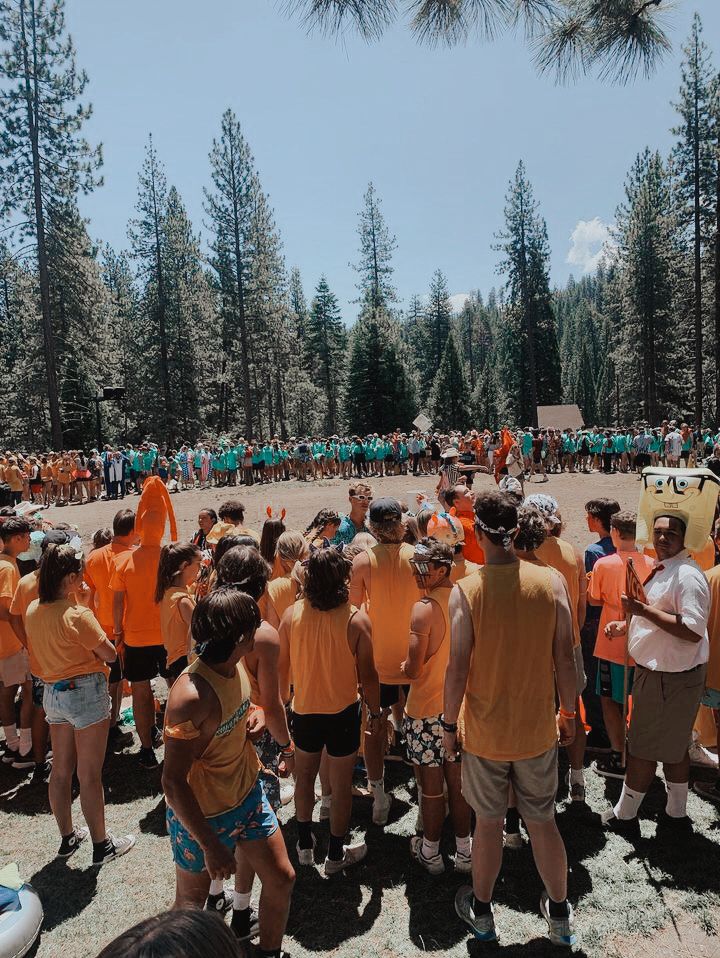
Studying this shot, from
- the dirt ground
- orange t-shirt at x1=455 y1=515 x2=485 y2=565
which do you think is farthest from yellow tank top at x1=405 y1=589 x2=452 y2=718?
the dirt ground

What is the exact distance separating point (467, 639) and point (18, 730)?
4028mm

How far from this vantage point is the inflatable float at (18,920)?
2686 millimetres

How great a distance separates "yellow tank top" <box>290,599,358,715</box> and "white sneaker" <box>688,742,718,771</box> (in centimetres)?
266

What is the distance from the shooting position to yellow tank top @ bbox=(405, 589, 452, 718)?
3223 mm

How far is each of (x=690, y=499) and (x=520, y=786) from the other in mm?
1736

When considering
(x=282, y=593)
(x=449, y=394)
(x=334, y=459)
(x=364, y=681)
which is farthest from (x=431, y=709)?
(x=449, y=394)

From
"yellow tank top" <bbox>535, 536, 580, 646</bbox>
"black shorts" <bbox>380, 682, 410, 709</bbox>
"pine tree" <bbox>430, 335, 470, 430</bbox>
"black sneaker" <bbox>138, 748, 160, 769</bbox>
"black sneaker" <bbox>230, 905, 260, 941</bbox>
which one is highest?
"pine tree" <bbox>430, 335, 470, 430</bbox>

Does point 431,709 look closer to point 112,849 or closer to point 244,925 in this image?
point 244,925

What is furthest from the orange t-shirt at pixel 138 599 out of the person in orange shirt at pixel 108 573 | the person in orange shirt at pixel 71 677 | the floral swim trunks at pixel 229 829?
the floral swim trunks at pixel 229 829

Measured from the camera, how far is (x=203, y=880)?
235 cm

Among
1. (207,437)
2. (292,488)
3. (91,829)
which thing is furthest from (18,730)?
(207,437)

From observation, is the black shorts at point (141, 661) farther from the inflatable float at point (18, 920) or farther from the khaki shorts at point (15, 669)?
the inflatable float at point (18, 920)

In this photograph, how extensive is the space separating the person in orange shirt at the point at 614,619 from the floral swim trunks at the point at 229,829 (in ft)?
7.70

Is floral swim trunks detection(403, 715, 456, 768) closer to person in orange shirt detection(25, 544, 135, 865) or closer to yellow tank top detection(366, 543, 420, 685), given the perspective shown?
yellow tank top detection(366, 543, 420, 685)
